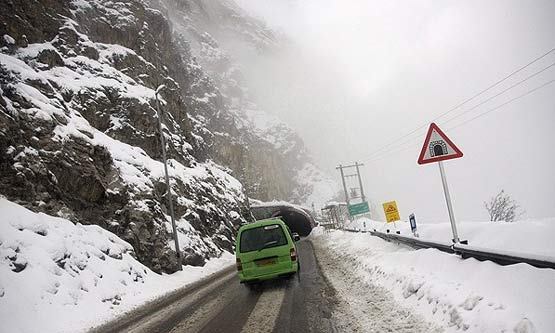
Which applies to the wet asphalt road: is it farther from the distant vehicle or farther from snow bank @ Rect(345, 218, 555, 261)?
snow bank @ Rect(345, 218, 555, 261)

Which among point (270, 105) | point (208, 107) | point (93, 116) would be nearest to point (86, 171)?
point (93, 116)

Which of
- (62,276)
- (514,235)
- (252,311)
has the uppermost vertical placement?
(62,276)

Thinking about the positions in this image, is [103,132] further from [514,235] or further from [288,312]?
[514,235]

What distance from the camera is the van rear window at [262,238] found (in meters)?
10.2

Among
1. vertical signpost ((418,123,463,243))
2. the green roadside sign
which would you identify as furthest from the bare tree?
vertical signpost ((418,123,463,243))

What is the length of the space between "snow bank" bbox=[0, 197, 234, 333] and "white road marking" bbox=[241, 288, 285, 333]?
4496 millimetres

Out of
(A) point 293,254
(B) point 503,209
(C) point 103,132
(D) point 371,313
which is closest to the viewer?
(D) point 371,313

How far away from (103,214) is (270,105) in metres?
171

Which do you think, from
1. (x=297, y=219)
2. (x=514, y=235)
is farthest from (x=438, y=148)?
(x=297, y=219)

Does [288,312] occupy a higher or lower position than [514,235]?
lower

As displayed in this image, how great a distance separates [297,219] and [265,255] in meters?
73.5

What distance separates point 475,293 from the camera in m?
4.86

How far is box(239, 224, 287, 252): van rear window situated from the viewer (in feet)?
33.6

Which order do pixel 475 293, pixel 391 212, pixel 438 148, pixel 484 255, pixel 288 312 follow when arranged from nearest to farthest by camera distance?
1. pixel 475 293
2. pixel 484 255
3. pixel 288 312
4. pixel 438 148
5. pixel 391 212
